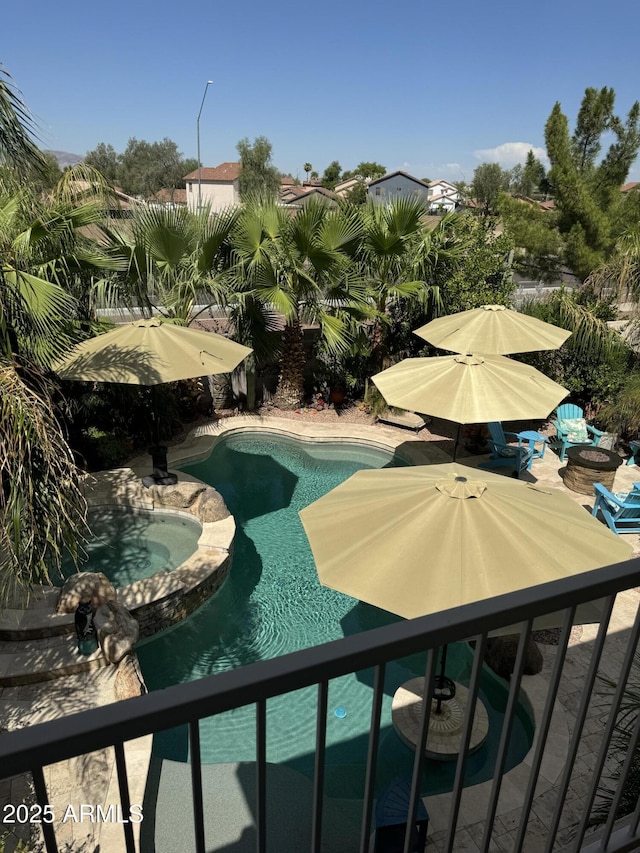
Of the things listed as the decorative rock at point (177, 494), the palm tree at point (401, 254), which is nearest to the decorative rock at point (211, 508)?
the decorative rock at point (177, 494)

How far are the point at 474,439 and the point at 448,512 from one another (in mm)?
8626

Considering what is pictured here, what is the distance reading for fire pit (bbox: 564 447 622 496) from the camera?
10609 millimetres

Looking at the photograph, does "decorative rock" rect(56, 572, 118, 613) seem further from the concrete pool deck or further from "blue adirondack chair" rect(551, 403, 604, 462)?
"blue adirondack chair" rect(551, 403, 604, 462)

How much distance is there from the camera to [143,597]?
24.3ft

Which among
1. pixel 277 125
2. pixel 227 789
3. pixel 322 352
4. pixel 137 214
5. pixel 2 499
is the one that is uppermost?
pixel 277 125

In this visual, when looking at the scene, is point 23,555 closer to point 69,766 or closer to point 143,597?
point 69,766

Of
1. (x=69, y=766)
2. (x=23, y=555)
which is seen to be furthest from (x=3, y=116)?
(x=69, y=766)

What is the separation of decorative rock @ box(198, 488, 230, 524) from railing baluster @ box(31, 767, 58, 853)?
822cm

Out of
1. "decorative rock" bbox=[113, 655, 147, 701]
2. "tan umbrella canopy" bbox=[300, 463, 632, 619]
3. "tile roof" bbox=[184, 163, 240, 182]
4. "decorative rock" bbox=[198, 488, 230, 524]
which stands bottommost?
"decorative rock" bbox=[113, 655, 147, 701]

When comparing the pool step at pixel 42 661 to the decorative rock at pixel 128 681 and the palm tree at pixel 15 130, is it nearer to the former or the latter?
the decorative rock at pixel 128 681

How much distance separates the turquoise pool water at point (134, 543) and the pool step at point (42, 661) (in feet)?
5.36

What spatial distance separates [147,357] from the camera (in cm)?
908

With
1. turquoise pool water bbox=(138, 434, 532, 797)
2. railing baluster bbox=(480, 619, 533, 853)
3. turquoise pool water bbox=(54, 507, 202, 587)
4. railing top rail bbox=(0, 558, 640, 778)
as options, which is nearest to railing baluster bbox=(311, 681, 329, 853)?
railing top rail bbox=(0, 558, 640, 778)

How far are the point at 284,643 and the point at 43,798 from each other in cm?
661
